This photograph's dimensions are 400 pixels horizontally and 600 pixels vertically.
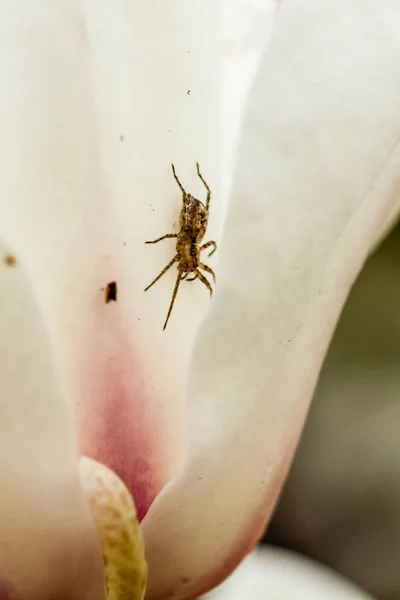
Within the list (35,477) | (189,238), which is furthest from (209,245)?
(35,477)

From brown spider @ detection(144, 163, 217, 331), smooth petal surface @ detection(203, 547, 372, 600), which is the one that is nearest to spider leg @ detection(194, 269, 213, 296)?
brown spider @ detection(144, 163, 217, 331)

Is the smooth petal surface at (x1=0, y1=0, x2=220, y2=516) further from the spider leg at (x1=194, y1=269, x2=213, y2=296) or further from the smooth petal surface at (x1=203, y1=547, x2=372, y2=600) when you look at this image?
the smooth petal surface at (x1=203, y1=547, x2=372, y2=600)

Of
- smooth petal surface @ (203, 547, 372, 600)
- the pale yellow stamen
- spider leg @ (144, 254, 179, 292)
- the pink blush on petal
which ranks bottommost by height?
smooth petal surface @ (203, 547, 372, 600)

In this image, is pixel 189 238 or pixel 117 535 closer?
pixel 117 535

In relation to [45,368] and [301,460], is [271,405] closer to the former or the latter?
[45,368]

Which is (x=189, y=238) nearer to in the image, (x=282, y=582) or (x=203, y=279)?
(x=203, y=279)

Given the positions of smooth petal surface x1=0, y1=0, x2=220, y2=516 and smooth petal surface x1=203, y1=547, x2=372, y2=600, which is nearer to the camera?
smooth petal surface x1=0, y1=0, x2=220, y2=516

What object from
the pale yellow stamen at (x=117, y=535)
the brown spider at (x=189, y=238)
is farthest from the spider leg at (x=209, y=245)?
the pale yellow stamen at (x=117, y=535)
